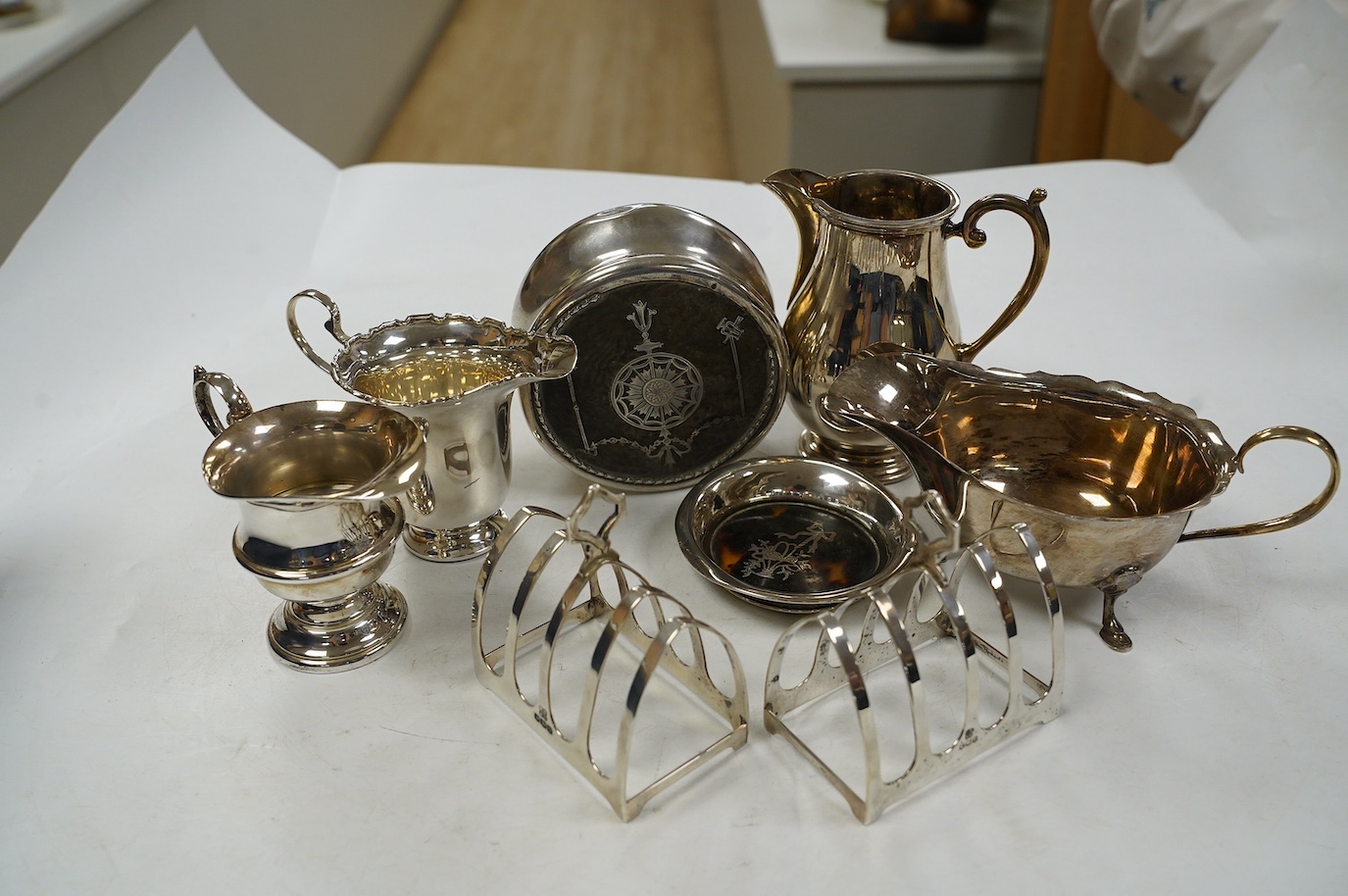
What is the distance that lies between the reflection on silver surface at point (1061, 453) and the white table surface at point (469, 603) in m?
0.09

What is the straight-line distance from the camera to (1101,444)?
0.96 meters

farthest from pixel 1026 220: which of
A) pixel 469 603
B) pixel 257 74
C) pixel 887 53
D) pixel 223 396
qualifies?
pixel 257 74

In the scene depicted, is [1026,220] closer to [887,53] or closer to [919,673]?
[919,673]

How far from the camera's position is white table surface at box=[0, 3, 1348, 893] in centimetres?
71

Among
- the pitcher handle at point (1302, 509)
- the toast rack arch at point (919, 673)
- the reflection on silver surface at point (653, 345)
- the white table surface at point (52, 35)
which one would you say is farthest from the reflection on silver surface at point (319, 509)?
the white table surface at point (52, 35)

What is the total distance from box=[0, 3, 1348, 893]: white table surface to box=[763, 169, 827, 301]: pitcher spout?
0.65ft

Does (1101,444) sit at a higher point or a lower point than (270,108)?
higher

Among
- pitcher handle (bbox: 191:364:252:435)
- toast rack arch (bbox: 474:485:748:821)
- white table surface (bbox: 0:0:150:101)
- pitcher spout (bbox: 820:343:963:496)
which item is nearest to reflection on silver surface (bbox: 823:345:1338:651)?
pitcher spout (bbox: 820:343:963:496)

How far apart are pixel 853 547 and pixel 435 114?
9.52ft

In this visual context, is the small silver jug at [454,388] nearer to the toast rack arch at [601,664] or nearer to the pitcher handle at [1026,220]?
the toast rack arch at [601,664]

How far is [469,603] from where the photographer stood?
3.02 feet

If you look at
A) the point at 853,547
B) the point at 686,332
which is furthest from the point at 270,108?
the point at 853,547

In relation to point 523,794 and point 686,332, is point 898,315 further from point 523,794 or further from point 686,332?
point 523,794

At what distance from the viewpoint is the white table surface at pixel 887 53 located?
2.07 metres
